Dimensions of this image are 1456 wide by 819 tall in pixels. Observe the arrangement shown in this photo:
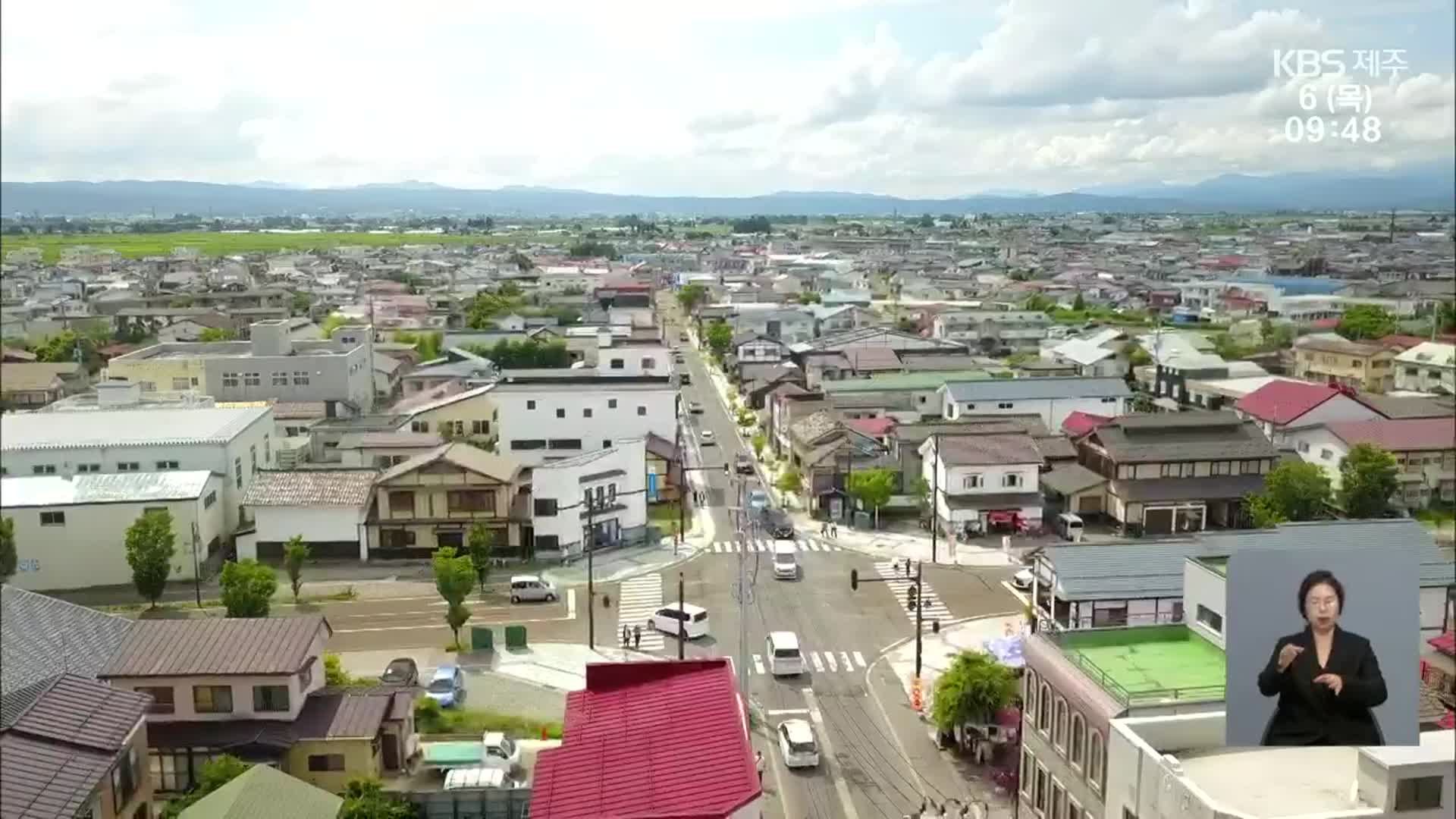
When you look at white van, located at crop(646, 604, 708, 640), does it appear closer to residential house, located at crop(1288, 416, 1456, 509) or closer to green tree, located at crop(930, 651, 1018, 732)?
green tree, located at crop(930, 651, 1018, 732)

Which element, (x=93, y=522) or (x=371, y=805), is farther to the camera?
(x=93, y=522)

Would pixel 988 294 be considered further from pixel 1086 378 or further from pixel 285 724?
pixel 285 724

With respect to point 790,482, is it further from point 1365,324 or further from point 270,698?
point 1365,324

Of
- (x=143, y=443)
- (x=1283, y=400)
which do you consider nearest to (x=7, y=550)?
(x=143, y=443)

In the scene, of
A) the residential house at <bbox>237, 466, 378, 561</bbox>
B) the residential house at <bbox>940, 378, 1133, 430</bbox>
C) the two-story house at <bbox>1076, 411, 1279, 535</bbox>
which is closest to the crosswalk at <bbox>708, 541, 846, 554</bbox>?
the two-story house at <bbox>1076, 411, 1279, 535</bbox>

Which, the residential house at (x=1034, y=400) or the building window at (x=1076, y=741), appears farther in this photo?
the residential house at (x=1034, y=400)

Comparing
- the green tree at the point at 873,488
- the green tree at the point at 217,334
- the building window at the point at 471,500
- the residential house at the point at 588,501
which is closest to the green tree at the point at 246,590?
the building window at the point at 471,500

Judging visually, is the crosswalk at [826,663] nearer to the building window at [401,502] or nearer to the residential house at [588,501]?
the residential house at [588,501]
